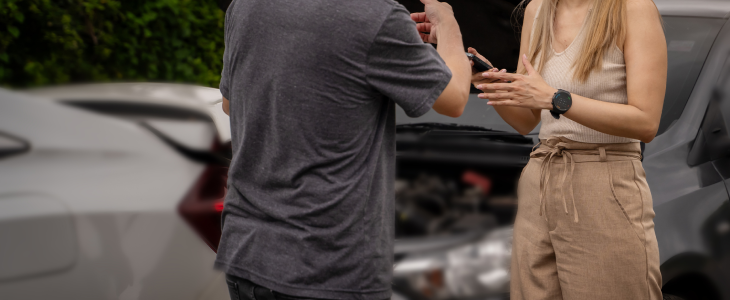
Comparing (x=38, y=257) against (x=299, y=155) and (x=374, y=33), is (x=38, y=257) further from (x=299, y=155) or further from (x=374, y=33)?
(x=374, y=33)

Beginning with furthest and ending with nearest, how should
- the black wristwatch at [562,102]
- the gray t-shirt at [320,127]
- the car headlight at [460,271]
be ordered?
the car headlight at [460,271], the black wristwatch at [562,102], the gray t-shirt at [320,127]

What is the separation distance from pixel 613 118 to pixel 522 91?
0.74 feet

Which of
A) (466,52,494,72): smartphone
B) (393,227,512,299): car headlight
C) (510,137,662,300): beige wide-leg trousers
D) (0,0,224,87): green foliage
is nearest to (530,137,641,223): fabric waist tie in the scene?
(510,137,662,300): beige wide-leg trousers

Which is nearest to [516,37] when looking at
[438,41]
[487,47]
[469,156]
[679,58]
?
[487,47]

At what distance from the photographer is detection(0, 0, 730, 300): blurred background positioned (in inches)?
54.1

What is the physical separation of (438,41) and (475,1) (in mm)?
1457

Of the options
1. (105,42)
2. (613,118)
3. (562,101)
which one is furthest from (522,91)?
(105,42)

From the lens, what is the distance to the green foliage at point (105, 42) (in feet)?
4.73

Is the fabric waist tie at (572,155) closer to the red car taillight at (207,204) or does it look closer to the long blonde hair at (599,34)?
the long blonde hair at (599,34)

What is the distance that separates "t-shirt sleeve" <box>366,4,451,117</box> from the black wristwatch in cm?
39

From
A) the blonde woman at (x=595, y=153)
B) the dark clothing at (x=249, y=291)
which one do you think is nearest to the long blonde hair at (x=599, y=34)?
the blonde woman at (x=595, y=153)

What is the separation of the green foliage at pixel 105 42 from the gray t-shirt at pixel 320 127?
57cm

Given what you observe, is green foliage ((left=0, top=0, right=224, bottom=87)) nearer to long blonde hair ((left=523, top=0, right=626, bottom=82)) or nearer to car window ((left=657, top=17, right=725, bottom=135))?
long blonde hair ((left=523, top=0, right=626, bottom=82))

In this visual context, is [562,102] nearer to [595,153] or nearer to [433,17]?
[595,153]
